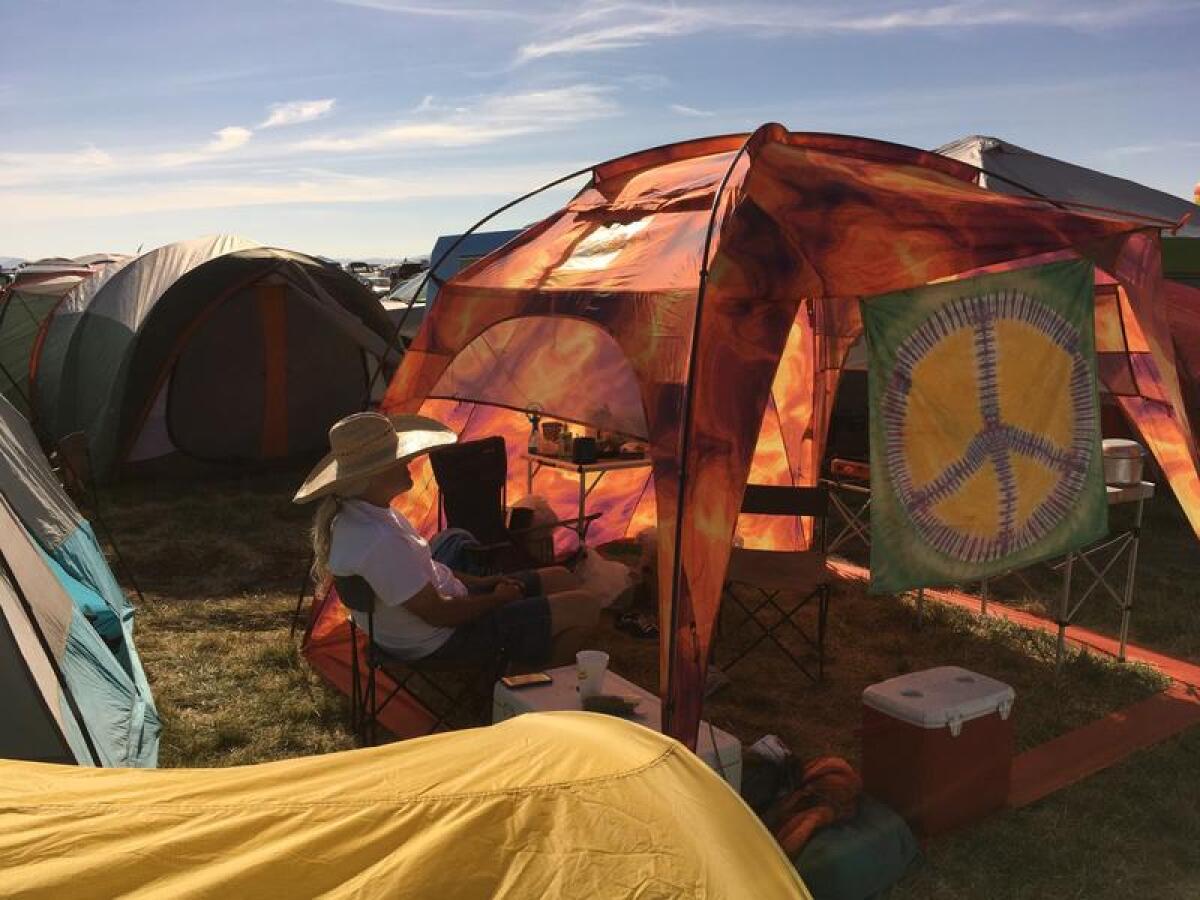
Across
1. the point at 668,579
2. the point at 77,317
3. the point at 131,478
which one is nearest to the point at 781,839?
the point at 668,579

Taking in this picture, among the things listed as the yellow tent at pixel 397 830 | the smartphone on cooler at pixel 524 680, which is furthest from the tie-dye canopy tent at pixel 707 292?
the yellow tent at pixel 397 830

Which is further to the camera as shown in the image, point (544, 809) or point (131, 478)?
point (131, 478)

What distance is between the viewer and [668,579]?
326 centimetres

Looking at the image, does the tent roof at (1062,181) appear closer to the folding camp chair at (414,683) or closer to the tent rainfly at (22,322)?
the folding camp chair at (414,683)

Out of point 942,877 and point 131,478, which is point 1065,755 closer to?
point 942,877

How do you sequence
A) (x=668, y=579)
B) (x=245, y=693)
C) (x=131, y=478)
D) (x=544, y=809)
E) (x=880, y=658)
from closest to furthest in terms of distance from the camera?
(x=544, y=809) < (x=668, y=579) < (x=245, y=693) < (x=880, y=658) < (x=131, y=478)

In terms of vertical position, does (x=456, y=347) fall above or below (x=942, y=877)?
Answer: above

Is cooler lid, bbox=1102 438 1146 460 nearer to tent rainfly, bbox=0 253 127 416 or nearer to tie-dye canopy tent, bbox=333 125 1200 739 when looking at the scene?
tie-dye canopy tent, bbox=333 125 1200 739

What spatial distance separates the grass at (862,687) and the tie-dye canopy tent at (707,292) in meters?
1.01

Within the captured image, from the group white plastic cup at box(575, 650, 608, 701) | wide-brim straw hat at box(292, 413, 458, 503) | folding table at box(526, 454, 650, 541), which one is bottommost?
white plastic cup at box(575, 650, 608, 701)

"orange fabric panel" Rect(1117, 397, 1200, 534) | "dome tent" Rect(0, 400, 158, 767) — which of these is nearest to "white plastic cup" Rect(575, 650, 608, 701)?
"dome tent" Rect(0, 400, 158, 767)

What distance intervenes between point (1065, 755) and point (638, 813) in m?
2.97

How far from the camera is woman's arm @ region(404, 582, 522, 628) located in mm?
3566

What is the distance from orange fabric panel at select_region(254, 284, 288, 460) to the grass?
5.87 feet
